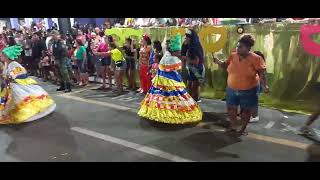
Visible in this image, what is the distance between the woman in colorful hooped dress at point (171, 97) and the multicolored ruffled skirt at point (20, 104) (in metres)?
2.64

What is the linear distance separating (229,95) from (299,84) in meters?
1.97

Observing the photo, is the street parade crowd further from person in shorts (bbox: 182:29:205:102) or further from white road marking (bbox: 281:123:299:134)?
white road marking (bbox: 281:123:299:134)

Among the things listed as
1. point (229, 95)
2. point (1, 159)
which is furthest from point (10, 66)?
point (229, 95)

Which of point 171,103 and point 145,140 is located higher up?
point 171,103

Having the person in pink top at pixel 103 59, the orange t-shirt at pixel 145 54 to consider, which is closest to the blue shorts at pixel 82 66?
the person in pink top at pixel 103 59

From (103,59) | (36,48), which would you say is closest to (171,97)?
(103,59)

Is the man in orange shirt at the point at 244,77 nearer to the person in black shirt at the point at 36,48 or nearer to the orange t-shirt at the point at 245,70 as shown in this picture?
the orange t-shirt at the point at 245,70

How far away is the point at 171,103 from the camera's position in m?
6.61

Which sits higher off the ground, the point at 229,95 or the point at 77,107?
the point at 229,95

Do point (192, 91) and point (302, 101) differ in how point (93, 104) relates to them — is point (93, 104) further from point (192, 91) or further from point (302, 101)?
point (302, 101)

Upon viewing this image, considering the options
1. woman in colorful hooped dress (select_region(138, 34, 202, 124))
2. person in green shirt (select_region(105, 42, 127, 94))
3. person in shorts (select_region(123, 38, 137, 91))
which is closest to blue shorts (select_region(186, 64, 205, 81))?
A: woman in colorful hooped dress (select_region(138, 34, 202, 124))

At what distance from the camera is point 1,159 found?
549 centimetres

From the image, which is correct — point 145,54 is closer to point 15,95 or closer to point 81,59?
point 81,59

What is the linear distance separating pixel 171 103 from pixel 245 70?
5.42 ft
